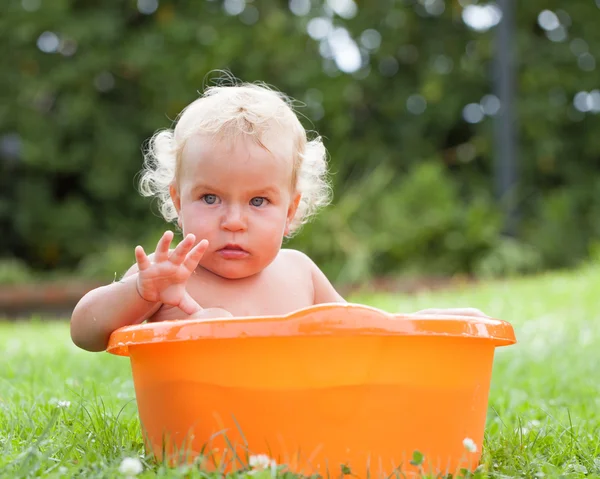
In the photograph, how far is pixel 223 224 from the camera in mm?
2055

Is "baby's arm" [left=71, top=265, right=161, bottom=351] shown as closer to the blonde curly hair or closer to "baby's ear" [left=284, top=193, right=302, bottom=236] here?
the blonde curly hair

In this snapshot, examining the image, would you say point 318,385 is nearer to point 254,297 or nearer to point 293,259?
point 254,297

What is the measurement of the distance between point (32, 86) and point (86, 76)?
67cm

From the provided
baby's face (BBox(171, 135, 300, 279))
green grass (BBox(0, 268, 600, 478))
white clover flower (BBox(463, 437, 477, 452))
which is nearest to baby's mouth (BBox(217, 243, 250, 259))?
baby's face (BBox(171, 135, 300, 279))

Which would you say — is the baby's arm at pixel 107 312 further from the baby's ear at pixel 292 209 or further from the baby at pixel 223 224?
the baby's ear at pixel 292 209

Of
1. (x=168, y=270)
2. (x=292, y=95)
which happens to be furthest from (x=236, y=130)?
(x=292, y=95)

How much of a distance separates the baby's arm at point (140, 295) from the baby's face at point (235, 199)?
0.15 m

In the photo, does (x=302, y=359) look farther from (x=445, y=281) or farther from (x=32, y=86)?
(x=32, y=86)

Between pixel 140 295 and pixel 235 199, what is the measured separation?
332mm

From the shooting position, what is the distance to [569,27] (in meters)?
11.6

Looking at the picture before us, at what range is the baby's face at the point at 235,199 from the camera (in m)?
2.04

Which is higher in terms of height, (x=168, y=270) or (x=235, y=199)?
(x=235, y=199)

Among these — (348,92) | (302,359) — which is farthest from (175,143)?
(348,92)

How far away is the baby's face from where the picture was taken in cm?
204
